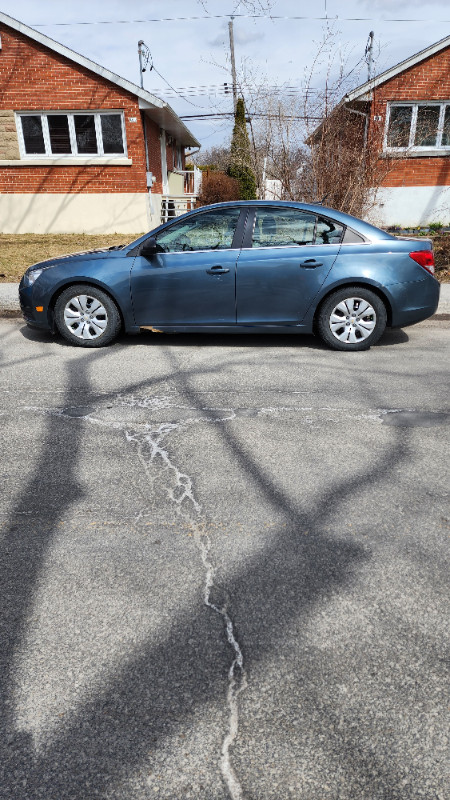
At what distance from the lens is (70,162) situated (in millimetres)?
15867

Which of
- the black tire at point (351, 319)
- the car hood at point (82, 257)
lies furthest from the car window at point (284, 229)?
the car hood at point (82, 257)

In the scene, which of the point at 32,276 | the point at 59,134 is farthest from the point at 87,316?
the point at 59,134

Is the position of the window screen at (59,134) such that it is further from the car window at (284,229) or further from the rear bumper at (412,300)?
the rear bumper at (412,300)

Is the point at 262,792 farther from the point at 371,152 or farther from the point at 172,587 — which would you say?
the point at 371,152

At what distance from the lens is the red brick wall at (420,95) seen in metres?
16.5

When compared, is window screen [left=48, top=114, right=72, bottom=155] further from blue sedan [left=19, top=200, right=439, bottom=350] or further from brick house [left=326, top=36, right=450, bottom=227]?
blue sedan [left=19, top=200, right=439, bottom=350]

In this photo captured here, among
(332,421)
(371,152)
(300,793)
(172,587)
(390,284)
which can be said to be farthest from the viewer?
(371,152)

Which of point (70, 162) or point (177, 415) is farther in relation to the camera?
point (70, 162)

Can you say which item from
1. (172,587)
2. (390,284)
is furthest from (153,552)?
(390,284)

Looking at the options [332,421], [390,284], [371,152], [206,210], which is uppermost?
[371,152]

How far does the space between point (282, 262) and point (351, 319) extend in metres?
0.96

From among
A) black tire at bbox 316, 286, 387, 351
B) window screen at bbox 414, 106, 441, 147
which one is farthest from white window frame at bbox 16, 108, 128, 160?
black tire at bbox 316, 286, 387, 351

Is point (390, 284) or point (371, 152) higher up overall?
point (371, 152)

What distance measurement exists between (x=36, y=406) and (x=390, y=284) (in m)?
3.71
